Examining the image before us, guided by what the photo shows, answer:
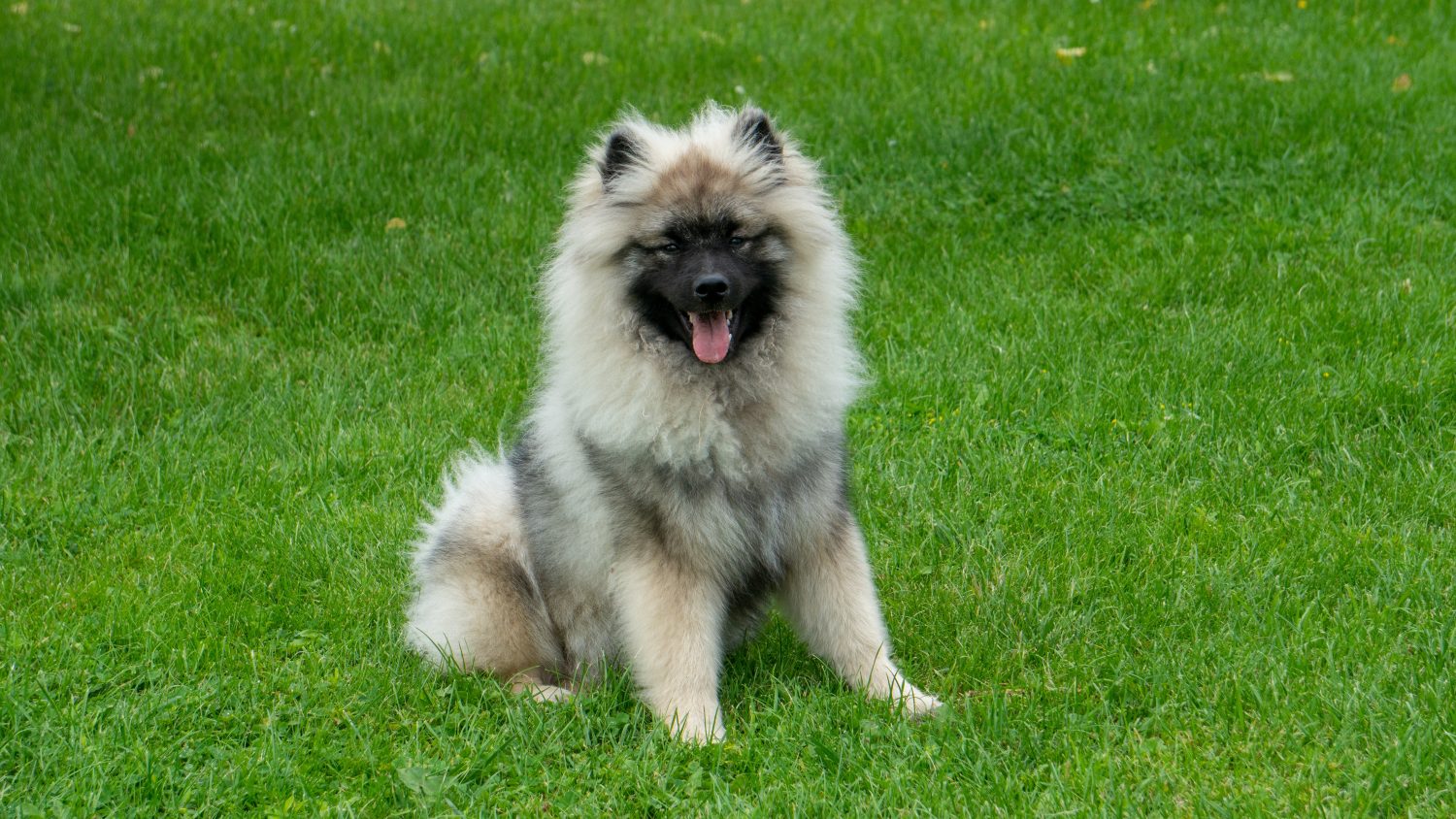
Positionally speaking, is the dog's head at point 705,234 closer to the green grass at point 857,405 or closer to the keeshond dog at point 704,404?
the keeshond dog at point 704,404

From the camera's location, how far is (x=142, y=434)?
5914 mm

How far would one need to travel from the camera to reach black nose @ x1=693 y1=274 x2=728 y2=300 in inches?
138

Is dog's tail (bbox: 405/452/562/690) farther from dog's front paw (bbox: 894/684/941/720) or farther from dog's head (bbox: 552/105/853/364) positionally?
dog's front paw (bbox: 894/684/941/720)

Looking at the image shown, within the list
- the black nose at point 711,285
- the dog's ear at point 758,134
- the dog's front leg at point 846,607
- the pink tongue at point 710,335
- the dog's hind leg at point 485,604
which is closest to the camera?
the black nose at point 711,285

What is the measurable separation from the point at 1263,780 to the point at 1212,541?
4.66ft

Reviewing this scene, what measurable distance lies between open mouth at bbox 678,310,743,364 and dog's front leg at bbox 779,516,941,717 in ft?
2.03

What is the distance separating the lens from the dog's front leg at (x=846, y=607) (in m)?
3.88

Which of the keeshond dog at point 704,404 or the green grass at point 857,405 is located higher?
the keeshond dog at point 704,404

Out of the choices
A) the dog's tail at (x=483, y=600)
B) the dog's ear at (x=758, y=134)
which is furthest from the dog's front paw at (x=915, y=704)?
the dog's ear at (x=758, y=134)

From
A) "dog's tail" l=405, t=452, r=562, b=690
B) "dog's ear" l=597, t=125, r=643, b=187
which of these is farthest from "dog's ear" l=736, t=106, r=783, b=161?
"dog's tail" l=405, t=452, r=562, b=690

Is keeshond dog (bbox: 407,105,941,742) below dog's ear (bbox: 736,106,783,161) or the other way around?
below

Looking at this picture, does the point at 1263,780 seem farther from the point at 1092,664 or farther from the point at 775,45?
the point at 775,45

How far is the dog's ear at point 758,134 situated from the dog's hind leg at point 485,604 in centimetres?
136

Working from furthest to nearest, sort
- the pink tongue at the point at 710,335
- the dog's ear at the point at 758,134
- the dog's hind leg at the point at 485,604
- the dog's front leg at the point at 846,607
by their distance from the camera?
the dog's hind leg at the point at 485,604
the dog's front leg at the point at 846,607
the dog's ear at the point at 758,134
the pink tongue at the point at 710,335
